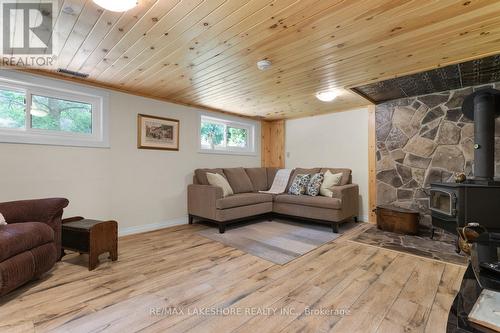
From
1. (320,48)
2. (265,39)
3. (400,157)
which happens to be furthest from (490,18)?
(400,157)

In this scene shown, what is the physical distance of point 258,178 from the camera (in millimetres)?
4887

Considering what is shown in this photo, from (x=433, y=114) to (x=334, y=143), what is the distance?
1581 mm

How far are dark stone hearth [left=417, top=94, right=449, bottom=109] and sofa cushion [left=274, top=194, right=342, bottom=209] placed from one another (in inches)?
74.5

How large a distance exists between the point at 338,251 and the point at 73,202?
3.25m

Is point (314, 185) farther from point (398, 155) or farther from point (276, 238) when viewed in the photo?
point (398, 155)

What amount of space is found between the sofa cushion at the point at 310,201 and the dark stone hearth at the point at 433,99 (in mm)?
1893

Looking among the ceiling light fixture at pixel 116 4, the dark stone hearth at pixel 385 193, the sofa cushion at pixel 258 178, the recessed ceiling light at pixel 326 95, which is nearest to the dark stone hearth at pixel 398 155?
the dark stone hearth at pixel 385 193

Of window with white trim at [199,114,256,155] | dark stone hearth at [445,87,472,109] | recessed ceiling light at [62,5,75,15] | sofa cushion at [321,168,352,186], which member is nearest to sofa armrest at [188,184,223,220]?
window with white trim at [199,114,256,155]

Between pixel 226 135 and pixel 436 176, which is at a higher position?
pixel 226 135

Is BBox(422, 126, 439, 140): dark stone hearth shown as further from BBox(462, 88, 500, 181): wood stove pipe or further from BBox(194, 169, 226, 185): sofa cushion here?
BBox(194, 169, 226, 185): sofa cushion

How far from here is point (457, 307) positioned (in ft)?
2.85

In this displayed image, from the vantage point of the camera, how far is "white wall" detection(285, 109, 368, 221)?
4270 millimetres

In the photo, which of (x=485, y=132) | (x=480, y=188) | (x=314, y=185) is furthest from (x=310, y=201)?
(x=485, y=132)

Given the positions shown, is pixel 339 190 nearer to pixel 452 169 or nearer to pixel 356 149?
pixel 356 149
